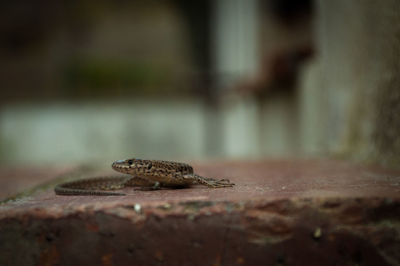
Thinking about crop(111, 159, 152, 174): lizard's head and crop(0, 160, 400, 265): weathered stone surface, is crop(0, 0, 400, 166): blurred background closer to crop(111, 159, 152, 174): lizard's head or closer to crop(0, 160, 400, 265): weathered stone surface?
crop(111, 159, 152, 174): lizard's head

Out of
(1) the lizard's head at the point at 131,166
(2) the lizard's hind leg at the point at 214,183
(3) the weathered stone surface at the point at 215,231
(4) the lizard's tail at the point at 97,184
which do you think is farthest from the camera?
(4) the lizard's tail at the point at 97,184

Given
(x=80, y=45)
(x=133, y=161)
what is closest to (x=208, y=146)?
(x=80, y=45)

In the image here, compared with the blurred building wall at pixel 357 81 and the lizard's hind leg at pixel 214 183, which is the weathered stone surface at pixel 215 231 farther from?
the blurred building wall at pixel 357 81

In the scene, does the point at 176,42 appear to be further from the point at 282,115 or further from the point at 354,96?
the point at 354,96

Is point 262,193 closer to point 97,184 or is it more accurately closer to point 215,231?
point 215,231

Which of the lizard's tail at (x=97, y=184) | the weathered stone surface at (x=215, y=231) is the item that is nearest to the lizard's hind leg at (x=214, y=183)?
the weathered stone surface at (x=215, y=231)

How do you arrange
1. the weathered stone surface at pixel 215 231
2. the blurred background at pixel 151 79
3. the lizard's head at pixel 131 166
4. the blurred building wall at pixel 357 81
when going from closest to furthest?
1. the weathered stone surface at pixel 215 231
2. the lizard's head at pixel 131 166
3. the blurred building wall at pixel 357 81
4. the blurred background at pixel 151 79

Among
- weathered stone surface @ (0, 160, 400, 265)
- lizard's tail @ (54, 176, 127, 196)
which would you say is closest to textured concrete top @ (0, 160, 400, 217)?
A: weathered stone surface @ (0, 160, 400, 265)
